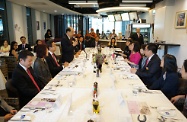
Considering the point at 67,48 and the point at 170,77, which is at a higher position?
the point at 67,48

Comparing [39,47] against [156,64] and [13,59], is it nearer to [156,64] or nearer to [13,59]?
[156,64]

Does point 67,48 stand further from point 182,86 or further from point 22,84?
point 182,86

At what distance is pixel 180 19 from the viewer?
19.1 ft

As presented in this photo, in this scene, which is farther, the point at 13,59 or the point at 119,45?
the point at 119,45

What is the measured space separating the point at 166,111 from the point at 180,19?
5.18 meters

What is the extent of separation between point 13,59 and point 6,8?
11.9 ft

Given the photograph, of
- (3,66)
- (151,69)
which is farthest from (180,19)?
(3,66)

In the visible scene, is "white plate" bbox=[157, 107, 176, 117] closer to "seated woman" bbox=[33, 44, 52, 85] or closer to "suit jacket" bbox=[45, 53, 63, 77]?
"seated woman" bbox=[33, 44, 52, 85]

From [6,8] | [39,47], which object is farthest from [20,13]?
[39,47]

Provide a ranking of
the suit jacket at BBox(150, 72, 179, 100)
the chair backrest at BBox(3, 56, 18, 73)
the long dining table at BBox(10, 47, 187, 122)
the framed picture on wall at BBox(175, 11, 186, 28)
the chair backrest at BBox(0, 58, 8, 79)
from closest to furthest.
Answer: the long dining table at BBox(10, 47, 187, 122) < the suit jacket at BBox(150, 72, 179, 100) < the chair backrest at BBox(0, 58, 8, 79) < the chair backrest at BBox(3, 56, 18, 73) < the framed picture on wall at BBox(175, 11, 186, 28)

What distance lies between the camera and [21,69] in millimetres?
2221

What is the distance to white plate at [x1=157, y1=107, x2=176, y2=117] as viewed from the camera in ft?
4.97

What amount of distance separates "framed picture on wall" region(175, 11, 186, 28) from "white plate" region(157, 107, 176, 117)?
4742 mm

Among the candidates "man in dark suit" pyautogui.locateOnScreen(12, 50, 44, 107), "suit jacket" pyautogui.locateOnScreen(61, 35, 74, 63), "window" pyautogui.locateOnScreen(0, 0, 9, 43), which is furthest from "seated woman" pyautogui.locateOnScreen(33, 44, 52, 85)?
"window" pyautogui.locateOnScreen(0, 0, 9, 43)
